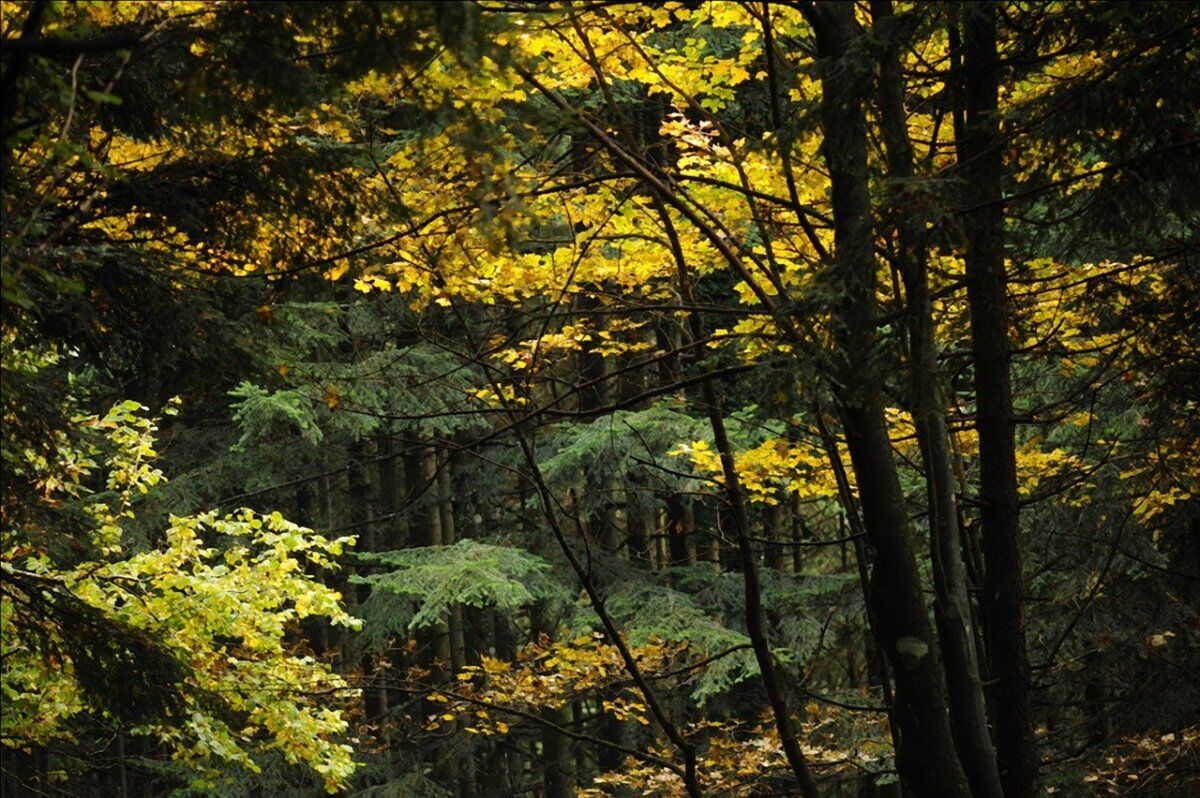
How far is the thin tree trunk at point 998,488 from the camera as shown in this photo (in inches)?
209

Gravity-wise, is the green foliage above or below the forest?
below

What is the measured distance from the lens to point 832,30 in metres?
4.21

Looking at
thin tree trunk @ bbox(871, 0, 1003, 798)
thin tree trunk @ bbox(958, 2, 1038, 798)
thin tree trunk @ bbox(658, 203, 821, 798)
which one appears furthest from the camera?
thin tree trunk @ bbox(958, 2, 1038, 798)

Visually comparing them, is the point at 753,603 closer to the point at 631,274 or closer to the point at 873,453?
the point at 873,453

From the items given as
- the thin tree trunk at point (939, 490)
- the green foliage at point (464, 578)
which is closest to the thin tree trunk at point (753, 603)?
the thin tree trunk at point (939, 490)

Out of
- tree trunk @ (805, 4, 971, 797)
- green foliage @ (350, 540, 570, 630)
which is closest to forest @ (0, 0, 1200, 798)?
tree trunk @ (805, 4, 971, 797)

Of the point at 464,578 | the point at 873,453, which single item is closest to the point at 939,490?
the point at 873,453

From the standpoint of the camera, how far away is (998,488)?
218 inches

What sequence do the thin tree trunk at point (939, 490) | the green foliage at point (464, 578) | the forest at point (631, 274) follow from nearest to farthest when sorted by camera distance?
the forest at point (631, 274)
the thin tree trunk at point (939, 490)
the green foliage at point (464, 578)

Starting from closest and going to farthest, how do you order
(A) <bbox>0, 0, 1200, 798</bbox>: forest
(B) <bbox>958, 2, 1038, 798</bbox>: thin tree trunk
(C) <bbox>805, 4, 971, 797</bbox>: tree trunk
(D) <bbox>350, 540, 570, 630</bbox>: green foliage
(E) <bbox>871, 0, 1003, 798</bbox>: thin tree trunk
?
(A) <bbox>0, 0, 1200, 798</bbox>: forest → (C) <bbox>805, 4, 971, 797</bbox>: tree trunk → (E) <bbox>871, 0, 1003, 798</bbox>: thin tree trunk → (B) <bbox>958, 2, 1038, 798</bbox>: thin tree trunk → (D) <bbox>350, 540, 570, 630</bbox>: green foliage

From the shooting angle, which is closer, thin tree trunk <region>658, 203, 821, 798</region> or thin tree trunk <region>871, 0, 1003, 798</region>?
thin tree trunk <region>871, 0, 1003, 798</region>

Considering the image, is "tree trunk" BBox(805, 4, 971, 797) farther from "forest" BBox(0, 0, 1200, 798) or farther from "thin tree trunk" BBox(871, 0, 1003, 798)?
"thin tree trunk" BBox(871, 0, 1003, 798)

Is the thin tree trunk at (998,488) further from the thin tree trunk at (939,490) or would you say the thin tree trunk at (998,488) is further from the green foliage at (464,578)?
the green foliage at (464,578)

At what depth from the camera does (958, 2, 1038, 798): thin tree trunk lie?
532cm
